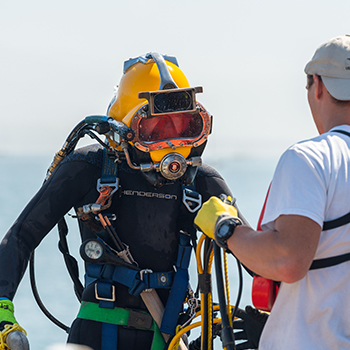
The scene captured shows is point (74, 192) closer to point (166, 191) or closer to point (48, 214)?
point (48, 214)

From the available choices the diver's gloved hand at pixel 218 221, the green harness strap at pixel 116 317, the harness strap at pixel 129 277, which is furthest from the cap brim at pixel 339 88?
the green harness strap at pixel 116 317

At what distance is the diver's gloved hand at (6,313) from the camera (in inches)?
85.5

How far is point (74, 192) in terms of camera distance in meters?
2.62

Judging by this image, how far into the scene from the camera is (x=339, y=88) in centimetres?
167

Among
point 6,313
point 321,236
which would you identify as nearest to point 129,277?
point 6,313

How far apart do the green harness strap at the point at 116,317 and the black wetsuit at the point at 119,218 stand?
0.03 metres

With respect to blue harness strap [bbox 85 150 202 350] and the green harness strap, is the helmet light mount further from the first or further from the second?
the green harness strap

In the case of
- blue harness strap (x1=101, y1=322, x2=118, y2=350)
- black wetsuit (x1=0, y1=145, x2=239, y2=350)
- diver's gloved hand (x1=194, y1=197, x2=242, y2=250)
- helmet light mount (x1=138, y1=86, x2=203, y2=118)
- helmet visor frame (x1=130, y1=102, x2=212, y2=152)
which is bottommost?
blue harness strap (x1=101, y1=322, x2=118, y2=350)

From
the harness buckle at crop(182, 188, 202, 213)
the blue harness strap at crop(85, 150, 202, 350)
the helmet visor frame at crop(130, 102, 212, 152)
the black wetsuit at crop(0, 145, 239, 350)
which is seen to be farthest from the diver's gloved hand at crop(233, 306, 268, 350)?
the helmet visor frame at crop(130, 102, 212, 152)

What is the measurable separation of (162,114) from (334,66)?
3.49 ft

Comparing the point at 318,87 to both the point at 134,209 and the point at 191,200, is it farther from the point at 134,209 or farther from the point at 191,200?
the point at 134,209

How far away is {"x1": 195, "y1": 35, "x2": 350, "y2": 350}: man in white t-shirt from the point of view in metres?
1.47

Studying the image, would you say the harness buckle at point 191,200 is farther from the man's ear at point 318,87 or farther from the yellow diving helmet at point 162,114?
the man's ear at point 318,87

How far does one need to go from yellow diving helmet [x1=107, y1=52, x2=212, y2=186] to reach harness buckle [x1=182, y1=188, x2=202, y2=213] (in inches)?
3.9
